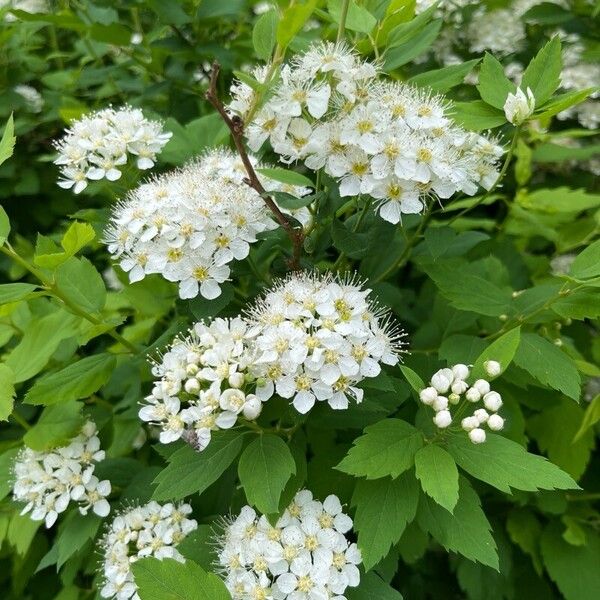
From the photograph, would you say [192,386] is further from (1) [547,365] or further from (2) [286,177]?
(1) [547,365]

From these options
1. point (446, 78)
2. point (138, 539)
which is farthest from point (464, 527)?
point (446, 78)

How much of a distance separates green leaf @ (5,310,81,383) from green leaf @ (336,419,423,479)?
1.03 metres

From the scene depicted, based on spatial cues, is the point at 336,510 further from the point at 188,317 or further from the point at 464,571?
the point at 464,571

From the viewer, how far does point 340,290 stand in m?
1.73

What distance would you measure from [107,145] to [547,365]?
1.40 meters

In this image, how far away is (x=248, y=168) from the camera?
170 centimetres

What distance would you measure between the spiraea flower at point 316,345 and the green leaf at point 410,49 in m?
0.65

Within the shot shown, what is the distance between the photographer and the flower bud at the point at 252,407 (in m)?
1.62

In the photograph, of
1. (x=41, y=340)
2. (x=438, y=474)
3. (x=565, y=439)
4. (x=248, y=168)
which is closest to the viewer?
(x=438, y=474)

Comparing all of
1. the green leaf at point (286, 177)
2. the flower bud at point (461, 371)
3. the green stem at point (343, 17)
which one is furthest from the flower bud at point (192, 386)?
the green stem at point (343, 17)

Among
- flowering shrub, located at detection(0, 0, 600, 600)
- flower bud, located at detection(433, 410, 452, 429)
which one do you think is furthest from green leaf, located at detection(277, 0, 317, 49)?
flower bud, located at detection(433, 410, 452, 429)

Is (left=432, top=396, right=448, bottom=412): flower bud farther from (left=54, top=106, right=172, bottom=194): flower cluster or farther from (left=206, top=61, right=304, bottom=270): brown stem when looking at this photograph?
(left=54, top=106, right=172, bottom=194): flower cluster

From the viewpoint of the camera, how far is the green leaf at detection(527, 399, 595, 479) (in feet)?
7.84

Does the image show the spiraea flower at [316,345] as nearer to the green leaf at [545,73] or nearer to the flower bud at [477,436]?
the flower bud at [477,436]
